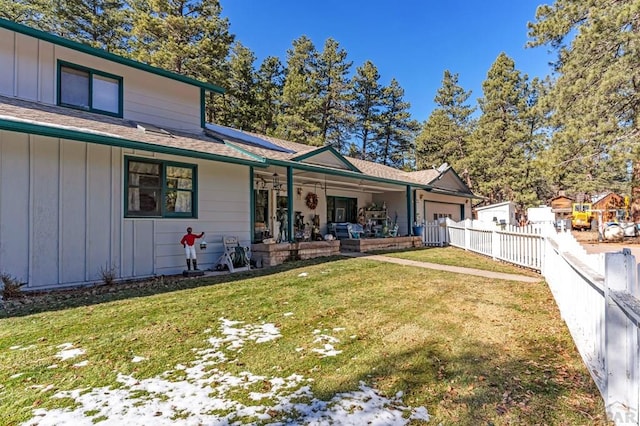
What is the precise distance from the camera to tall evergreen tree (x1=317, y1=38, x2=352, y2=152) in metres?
32.2

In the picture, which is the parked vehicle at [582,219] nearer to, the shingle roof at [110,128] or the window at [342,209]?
the window at [342,209]

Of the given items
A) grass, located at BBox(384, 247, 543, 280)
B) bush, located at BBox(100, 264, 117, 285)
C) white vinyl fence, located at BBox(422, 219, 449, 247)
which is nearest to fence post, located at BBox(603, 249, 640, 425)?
grass, located at BBox(384, 247, 543, 280)

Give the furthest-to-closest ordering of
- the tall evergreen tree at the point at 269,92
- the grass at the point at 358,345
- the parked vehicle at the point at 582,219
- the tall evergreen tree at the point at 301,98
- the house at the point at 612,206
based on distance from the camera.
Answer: the parked vehicle at the point at 582,219 < the tall evergreen tree at the point at 301,98 < the house at the point at 612,206 < the tall evergreen tree at the point at 269,92 < the grass at the point at 358,345

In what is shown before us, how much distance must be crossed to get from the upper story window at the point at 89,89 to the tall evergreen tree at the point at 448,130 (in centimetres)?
3190

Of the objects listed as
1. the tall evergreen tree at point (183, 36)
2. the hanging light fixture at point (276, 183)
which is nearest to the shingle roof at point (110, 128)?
the hanging light fixture at point (276, 183)

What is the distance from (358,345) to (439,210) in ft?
55.8

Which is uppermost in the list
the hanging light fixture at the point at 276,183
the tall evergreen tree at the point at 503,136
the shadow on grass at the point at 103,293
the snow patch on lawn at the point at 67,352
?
the tall evergreen tree at the point at 503,136

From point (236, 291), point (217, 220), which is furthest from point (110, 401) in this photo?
point (217, 220)

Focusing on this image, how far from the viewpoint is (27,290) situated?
20.0ft

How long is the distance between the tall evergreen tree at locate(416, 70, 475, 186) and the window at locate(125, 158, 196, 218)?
102ft

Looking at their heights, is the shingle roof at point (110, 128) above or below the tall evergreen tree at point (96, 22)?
below

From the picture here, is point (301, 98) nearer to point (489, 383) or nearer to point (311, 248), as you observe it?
point (311, 248)

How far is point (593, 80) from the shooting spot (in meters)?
12.5

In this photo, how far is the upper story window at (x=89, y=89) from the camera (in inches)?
298
